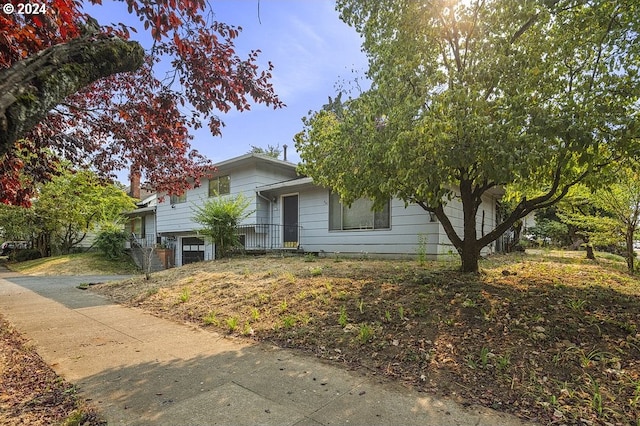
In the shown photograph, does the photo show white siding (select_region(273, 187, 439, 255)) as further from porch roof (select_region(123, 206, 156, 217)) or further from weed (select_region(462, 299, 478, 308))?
porch roof (select_region(123, 206, 156, 217))

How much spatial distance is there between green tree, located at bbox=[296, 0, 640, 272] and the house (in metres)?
3.38

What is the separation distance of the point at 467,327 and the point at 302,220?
363 inches

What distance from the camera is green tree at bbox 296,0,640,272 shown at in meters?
4.24

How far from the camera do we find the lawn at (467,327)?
303cm

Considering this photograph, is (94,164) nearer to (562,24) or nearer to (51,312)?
(51,312)

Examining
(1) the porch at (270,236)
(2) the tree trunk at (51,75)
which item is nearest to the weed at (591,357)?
(2) the tree trunk at (51,75)

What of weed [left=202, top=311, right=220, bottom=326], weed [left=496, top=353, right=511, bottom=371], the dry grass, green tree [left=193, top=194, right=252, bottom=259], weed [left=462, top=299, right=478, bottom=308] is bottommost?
the dry grass

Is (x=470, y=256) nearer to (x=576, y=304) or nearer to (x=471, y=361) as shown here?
(x=576, y=304)

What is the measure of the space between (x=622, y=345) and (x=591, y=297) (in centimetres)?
164

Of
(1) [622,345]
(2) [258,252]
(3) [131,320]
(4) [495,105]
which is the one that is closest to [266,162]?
(2) [258,252]

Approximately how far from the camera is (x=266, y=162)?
547 inches

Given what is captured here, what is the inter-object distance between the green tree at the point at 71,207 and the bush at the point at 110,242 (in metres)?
0.74

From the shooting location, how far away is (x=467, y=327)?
420 centimetres

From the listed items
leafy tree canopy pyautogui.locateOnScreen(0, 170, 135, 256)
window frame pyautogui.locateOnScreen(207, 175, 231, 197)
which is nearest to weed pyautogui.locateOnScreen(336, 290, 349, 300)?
window frame pyautogui.locateOnScreen(207, 175, 231, 197)
